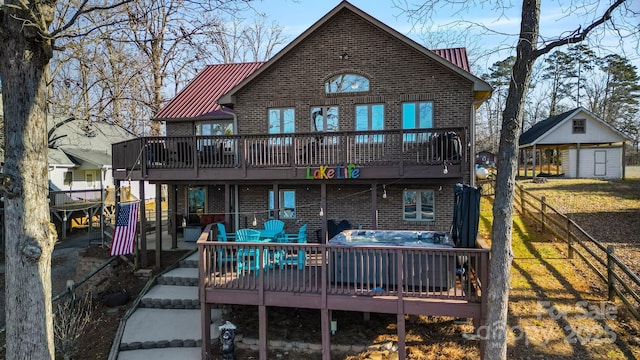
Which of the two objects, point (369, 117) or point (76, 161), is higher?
point (369, 117)

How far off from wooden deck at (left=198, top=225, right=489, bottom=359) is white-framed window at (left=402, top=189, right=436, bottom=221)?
15.6 ft

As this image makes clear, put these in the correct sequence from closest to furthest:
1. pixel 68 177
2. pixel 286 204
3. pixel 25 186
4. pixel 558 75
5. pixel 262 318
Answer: pixel 25 186
pixel 262 318
pixel 286 204
pixel 68 177
pixel 558 75

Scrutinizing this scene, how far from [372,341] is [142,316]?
19.3 feet

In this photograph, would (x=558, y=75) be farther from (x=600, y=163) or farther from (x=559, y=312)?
(x=559, y=312)

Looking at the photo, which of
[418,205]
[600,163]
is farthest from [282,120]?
[600,163]

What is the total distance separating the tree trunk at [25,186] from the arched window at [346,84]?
874 cm

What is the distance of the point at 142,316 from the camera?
32.3ft

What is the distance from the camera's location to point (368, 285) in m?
7.54

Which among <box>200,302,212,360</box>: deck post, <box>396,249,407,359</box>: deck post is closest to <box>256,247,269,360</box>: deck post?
<box>200,302,212,360</box>: deck post

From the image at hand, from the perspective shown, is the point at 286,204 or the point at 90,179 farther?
the point at 90,179

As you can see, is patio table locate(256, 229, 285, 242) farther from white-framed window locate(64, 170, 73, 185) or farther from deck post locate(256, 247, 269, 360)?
white-framed window locate(64, 170, 73, 185)

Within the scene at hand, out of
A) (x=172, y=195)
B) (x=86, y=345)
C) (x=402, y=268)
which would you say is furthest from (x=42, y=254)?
(x=172, y=195)

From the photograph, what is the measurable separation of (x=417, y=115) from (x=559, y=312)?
6836mm

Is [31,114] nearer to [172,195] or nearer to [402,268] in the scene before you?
[402,268]
